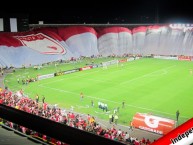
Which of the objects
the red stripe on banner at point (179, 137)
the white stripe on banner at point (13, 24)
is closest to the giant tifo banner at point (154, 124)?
the red stripe on banner at point (179, 137)

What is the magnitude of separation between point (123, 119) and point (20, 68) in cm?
2981

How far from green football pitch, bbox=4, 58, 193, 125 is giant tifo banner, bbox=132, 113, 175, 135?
267 cm

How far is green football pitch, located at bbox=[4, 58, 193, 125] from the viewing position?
2519cm

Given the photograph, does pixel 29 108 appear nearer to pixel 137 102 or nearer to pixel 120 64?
pixel 137 102

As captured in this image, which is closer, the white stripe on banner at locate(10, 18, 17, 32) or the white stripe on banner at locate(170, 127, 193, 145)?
the white stripe on banner at locate(170, 127, 193, 145)

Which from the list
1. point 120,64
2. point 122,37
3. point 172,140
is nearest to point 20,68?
point 120,64

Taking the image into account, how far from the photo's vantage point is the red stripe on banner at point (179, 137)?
2.34 meters

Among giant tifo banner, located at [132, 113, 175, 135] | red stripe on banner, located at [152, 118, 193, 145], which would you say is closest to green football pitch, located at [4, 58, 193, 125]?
giant tifo banner, located at [132, 113, 175, 135]

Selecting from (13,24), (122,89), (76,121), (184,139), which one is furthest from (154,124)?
(13,24)

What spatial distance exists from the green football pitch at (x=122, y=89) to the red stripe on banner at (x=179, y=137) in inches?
770

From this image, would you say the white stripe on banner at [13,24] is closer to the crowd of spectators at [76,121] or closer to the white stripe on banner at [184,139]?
the crowd of spectators at [76,121]

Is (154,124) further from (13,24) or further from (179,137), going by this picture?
(13,24)

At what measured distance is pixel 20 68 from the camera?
47.7m

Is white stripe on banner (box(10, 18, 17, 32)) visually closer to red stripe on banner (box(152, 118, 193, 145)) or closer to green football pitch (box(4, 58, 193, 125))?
green football pitch (box(4, 58, 193, 125))
